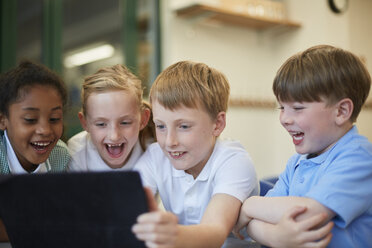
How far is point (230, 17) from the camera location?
3898mm

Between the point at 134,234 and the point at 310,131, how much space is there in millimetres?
531

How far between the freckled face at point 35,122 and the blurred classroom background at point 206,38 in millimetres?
1882

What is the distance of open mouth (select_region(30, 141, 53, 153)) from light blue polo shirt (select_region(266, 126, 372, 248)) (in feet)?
2.57

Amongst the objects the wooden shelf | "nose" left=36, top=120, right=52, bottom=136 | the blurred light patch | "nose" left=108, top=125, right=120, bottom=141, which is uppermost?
the wooden shelf

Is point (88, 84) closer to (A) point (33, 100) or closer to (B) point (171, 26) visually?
(A) point (33, 100)

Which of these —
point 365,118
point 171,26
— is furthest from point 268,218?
Result: point 365,118

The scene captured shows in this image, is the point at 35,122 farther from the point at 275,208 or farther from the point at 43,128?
the point at 275,208

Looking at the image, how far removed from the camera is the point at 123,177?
564 millimetres

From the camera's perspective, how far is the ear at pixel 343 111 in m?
0.93

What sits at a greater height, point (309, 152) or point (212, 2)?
point (212, 2)

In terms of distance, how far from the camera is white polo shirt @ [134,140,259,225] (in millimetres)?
1045

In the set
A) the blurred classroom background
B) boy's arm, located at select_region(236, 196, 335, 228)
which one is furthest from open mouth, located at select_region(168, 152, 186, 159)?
the blurred classroom background

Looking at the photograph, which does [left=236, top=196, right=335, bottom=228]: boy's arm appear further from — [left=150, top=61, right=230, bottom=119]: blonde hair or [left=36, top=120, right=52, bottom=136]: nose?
[left=36, top=120, right=52, bottom=136]: nose

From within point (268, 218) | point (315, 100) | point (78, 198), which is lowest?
→ point (268, 218)
